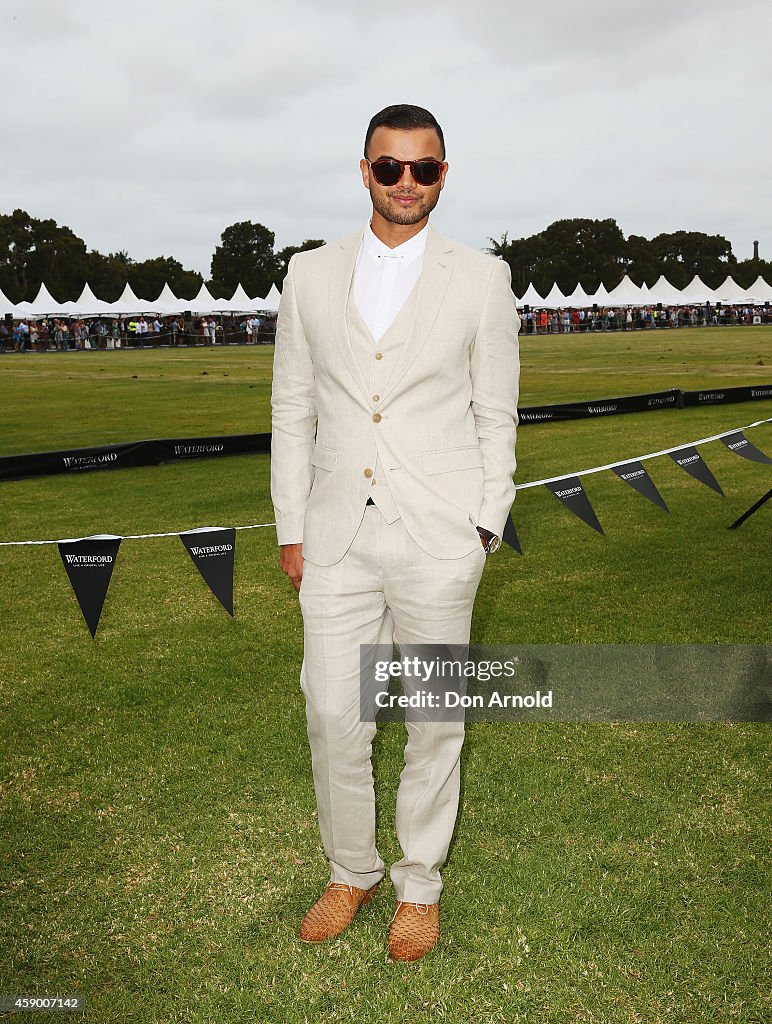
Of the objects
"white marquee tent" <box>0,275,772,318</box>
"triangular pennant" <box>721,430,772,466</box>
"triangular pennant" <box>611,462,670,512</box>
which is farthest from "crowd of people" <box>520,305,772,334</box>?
"triangular pennant" <box>611,462,670,512</box>

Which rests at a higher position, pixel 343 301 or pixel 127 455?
pixel 343 301

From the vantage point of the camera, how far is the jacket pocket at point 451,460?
3.18 m

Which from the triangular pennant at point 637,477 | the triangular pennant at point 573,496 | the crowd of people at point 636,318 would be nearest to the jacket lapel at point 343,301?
the triangular pennant at point 573,496

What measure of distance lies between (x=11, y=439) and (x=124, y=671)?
12312 millimetres

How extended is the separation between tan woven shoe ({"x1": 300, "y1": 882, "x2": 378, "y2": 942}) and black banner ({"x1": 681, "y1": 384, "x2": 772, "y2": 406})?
18.2m

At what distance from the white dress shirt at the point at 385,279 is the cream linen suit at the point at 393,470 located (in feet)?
0.16

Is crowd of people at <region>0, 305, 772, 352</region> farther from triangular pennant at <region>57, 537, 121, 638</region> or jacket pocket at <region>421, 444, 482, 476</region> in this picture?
jacket pocket at <region>421, 444, 482, 476</region>

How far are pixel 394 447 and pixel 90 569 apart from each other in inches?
126

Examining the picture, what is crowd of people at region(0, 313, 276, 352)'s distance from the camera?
175 ft

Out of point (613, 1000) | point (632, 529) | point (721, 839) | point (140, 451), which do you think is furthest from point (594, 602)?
point (140, 451)

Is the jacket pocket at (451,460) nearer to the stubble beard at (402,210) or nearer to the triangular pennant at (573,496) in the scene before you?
the stubble beard at (402,210)

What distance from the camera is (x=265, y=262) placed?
119 meters

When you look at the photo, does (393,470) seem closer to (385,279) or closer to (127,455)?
(385,279)

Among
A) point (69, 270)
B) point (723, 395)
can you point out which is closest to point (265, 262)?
point (69, 270)
